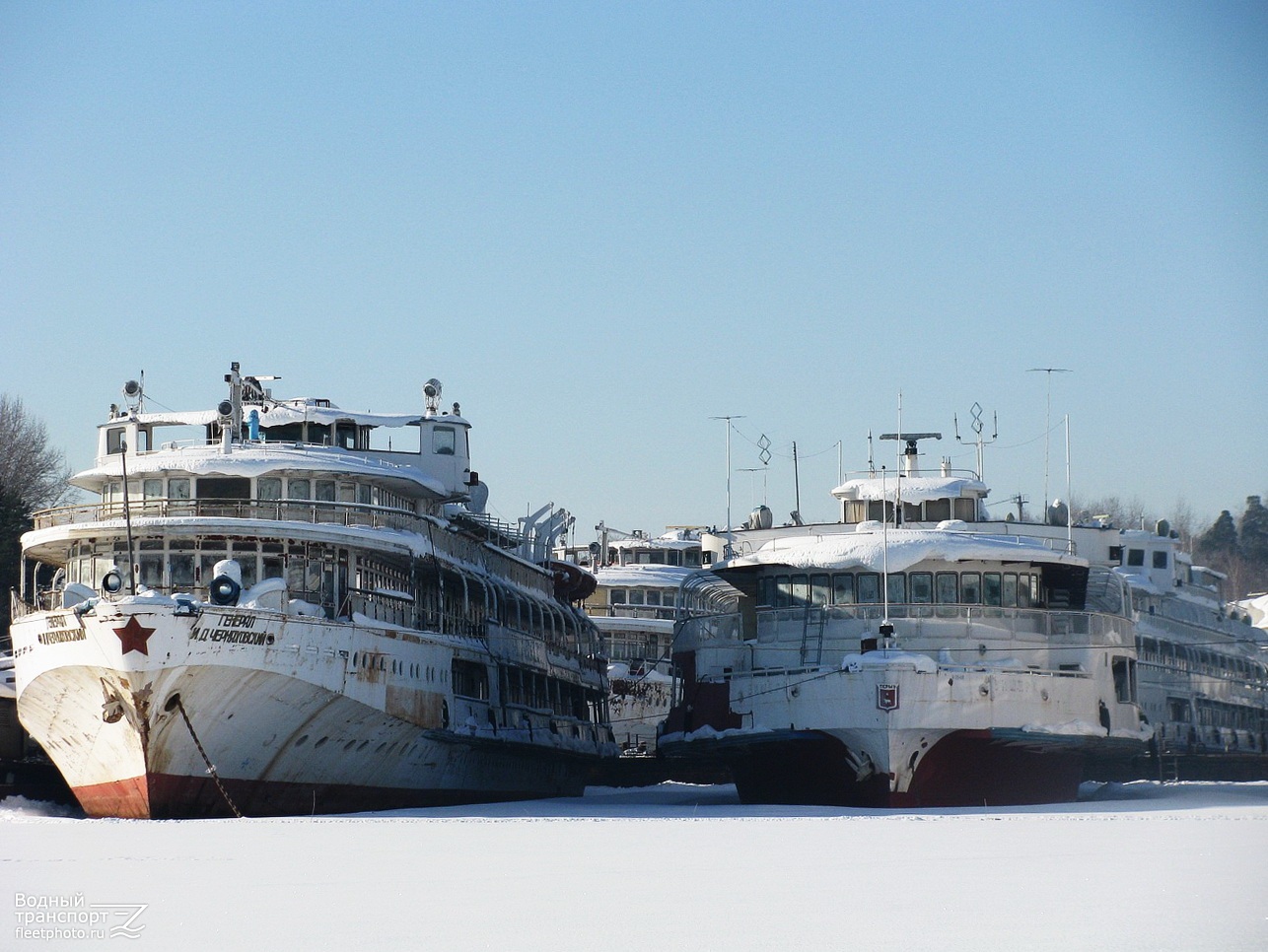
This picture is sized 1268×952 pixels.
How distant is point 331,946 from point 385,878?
5.30m

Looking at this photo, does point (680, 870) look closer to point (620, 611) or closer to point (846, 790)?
point (846, 790)

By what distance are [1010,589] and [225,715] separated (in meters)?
18.3

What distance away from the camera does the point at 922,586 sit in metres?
43.0

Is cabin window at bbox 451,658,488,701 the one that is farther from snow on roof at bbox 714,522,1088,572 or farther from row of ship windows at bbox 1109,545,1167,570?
row of ship windows at bbox 1109,545,1167,570

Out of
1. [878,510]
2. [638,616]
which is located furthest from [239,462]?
[638,616]

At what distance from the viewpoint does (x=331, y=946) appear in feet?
52.7

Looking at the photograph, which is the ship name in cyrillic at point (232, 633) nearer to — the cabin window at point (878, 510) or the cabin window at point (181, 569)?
the cabin window at point (181, 569)

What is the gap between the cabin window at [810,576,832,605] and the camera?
1711 inches

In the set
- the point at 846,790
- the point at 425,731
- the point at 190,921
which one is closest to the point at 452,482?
the point at 425,731

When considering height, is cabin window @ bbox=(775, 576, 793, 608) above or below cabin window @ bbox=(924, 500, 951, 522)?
below

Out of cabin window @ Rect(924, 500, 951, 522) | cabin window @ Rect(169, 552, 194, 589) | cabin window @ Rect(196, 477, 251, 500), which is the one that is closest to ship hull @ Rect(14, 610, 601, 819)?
cabin window @ Rect(169, 552, 194, 589)

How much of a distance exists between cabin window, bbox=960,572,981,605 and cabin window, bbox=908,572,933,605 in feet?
2.44
